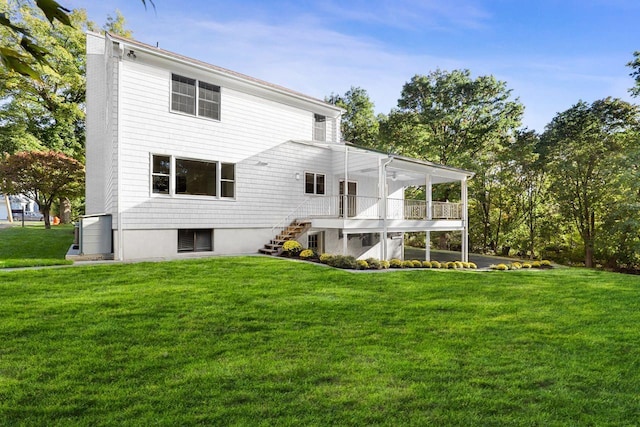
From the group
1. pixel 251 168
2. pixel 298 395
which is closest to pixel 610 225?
pixel 251 168

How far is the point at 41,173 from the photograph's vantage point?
19.1 metres

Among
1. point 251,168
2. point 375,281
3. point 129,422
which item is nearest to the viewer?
point 129,422

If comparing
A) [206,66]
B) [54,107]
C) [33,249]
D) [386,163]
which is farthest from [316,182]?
[54,107]

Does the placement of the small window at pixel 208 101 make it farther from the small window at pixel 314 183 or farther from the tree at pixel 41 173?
the tree at pixel 41 173

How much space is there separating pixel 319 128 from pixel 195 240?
308 inches

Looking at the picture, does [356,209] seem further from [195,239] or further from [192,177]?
[192,177]

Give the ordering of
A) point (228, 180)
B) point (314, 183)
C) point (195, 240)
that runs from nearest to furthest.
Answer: point (195, 240)
point (228, 180)
point (314, 183)

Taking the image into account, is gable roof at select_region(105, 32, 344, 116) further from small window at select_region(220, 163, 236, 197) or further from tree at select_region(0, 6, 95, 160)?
tree at select_region(0, 6, 95, 160)

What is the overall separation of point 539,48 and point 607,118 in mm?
10170

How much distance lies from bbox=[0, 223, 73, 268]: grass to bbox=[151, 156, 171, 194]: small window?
11.0 ft

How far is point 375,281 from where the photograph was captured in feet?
28.3

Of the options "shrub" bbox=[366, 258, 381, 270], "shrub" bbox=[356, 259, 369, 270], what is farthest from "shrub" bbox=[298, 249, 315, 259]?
"shrub" bbox=[366, 258, 381, 270]

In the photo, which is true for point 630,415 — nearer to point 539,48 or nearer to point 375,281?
point 375,281

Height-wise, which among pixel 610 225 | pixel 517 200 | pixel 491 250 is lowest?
pixel 491 250
